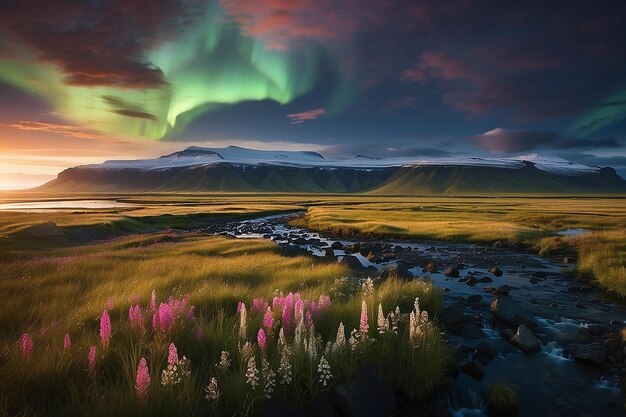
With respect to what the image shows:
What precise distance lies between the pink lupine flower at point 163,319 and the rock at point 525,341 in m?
11.0

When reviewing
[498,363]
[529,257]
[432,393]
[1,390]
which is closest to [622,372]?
[498,363]

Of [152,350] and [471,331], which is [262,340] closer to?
[152,350]

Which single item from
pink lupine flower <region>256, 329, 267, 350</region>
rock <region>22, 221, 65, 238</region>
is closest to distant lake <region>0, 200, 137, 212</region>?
rock <region>22, 221, 65, 238</region>

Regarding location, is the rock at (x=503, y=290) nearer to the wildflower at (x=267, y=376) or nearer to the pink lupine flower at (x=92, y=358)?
the wildflower at (x=267, y=376)

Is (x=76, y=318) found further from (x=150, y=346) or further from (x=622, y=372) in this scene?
(x=622, y=372)

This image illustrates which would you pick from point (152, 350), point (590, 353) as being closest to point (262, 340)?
point (152, 350)

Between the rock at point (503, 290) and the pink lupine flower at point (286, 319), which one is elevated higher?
the pink lupine flower at point (286, 319)

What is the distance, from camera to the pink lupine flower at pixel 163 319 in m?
6.80

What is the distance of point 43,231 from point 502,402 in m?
42.0

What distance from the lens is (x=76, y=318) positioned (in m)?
8.45

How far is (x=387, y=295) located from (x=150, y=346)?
8.48 metres

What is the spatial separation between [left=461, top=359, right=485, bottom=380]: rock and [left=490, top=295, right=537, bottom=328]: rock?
5132mm

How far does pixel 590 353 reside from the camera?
1105 cm

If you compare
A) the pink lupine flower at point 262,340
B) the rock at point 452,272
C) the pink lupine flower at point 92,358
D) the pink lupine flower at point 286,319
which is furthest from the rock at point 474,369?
the rock at point 452,272
